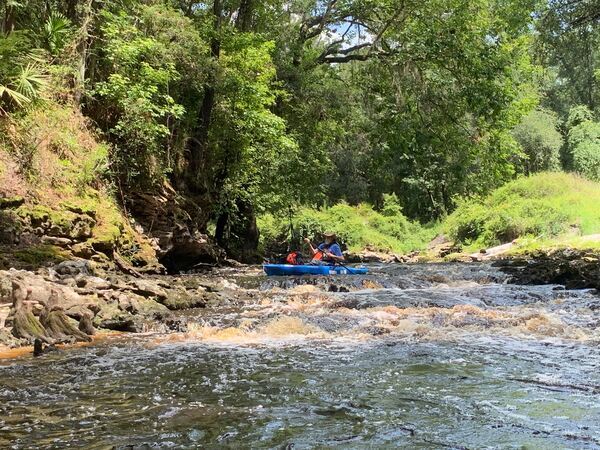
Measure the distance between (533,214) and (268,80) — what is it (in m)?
14.0

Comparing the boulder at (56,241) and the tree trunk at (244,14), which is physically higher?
the tree trunk at (244,14)

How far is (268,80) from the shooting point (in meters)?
19.3

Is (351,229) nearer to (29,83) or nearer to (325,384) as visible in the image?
(29,83)

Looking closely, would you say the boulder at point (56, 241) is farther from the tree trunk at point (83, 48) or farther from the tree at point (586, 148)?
the tree at point (586, 148)

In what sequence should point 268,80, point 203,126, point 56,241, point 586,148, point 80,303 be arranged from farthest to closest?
point 586,148
point 268,80
point 203,126
point 56,241
point 80,303

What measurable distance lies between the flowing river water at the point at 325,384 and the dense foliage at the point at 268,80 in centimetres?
726

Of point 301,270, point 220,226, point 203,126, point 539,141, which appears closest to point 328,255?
point 301,270

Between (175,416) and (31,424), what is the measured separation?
982 mm

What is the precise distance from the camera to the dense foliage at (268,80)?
47.6 feet

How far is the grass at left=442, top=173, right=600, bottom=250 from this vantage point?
23.0 meters

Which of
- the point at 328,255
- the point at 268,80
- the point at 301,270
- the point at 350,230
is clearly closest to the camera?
the point at 301,270

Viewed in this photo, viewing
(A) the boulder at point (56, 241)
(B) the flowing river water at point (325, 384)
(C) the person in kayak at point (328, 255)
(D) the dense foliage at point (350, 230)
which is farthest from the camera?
(D) the dense foliage at point (350, 230)

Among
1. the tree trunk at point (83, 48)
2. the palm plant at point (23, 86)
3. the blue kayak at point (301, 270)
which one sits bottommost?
the blue kayak at point (301, 270)

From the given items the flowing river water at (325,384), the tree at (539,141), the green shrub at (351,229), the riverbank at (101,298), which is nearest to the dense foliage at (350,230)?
the green shrub at (351,229)
